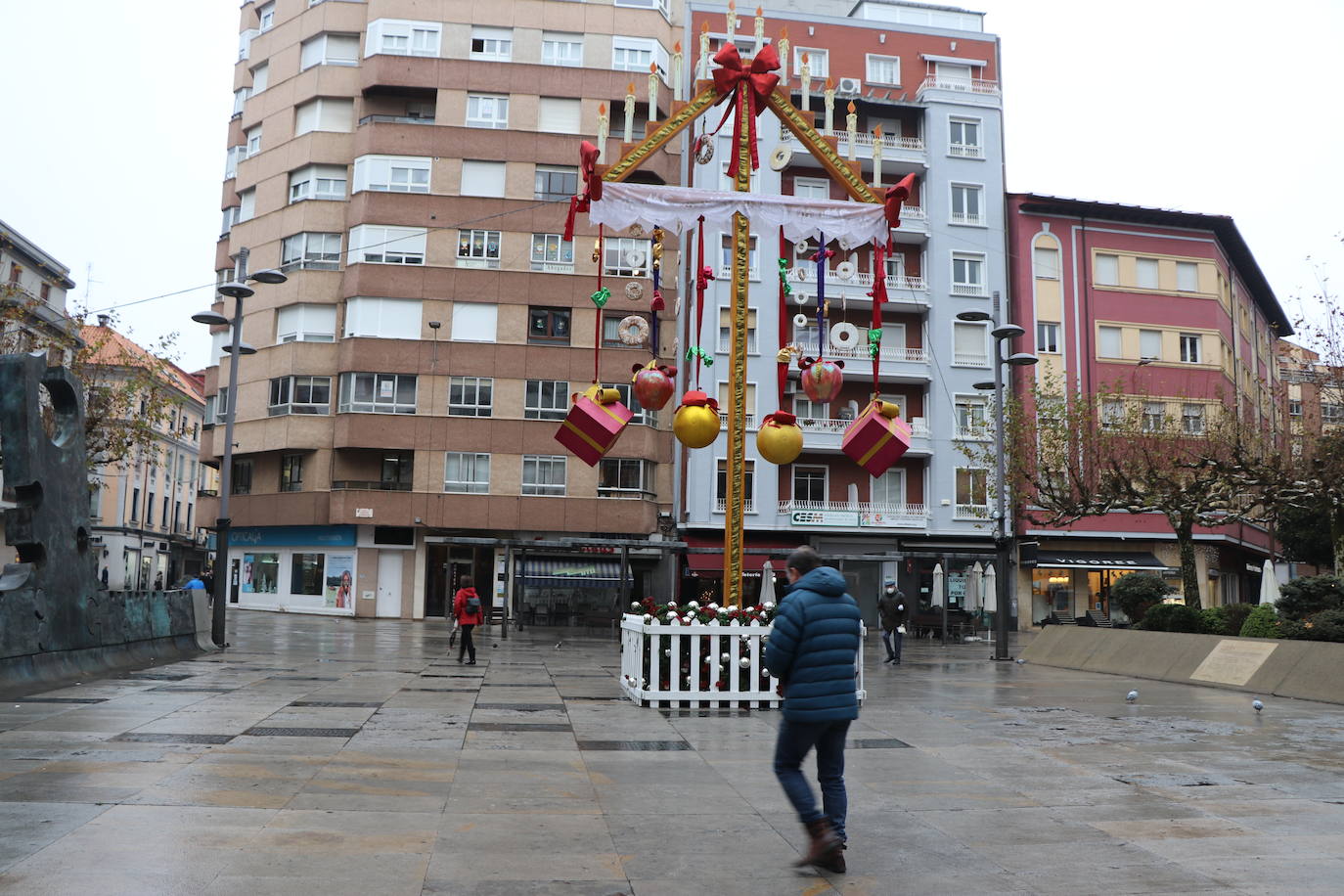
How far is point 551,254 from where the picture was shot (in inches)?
1672

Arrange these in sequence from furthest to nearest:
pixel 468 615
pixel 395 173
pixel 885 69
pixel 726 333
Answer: pixel 885 69, pixel 395 173, pixel 726 333, pixel 468 615

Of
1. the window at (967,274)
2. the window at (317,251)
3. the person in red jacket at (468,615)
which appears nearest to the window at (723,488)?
the window at (967,274)

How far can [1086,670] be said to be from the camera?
20.6m

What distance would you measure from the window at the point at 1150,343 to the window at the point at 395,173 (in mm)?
30536

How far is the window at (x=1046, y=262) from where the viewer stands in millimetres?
46125

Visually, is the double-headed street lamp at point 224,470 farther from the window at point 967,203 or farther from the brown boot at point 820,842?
the window at point 967,203

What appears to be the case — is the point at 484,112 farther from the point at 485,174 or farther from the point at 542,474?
the point at 542,474

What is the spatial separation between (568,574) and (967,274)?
876 inches

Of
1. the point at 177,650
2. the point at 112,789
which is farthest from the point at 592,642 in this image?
the point at 112,789

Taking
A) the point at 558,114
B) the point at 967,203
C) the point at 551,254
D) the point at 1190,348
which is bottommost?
the point at 1190,348

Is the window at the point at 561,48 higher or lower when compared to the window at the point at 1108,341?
higher

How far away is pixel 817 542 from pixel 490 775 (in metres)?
35.4

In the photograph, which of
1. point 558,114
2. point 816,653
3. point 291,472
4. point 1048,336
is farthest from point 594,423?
point 1048,336

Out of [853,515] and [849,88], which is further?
[849,88]
